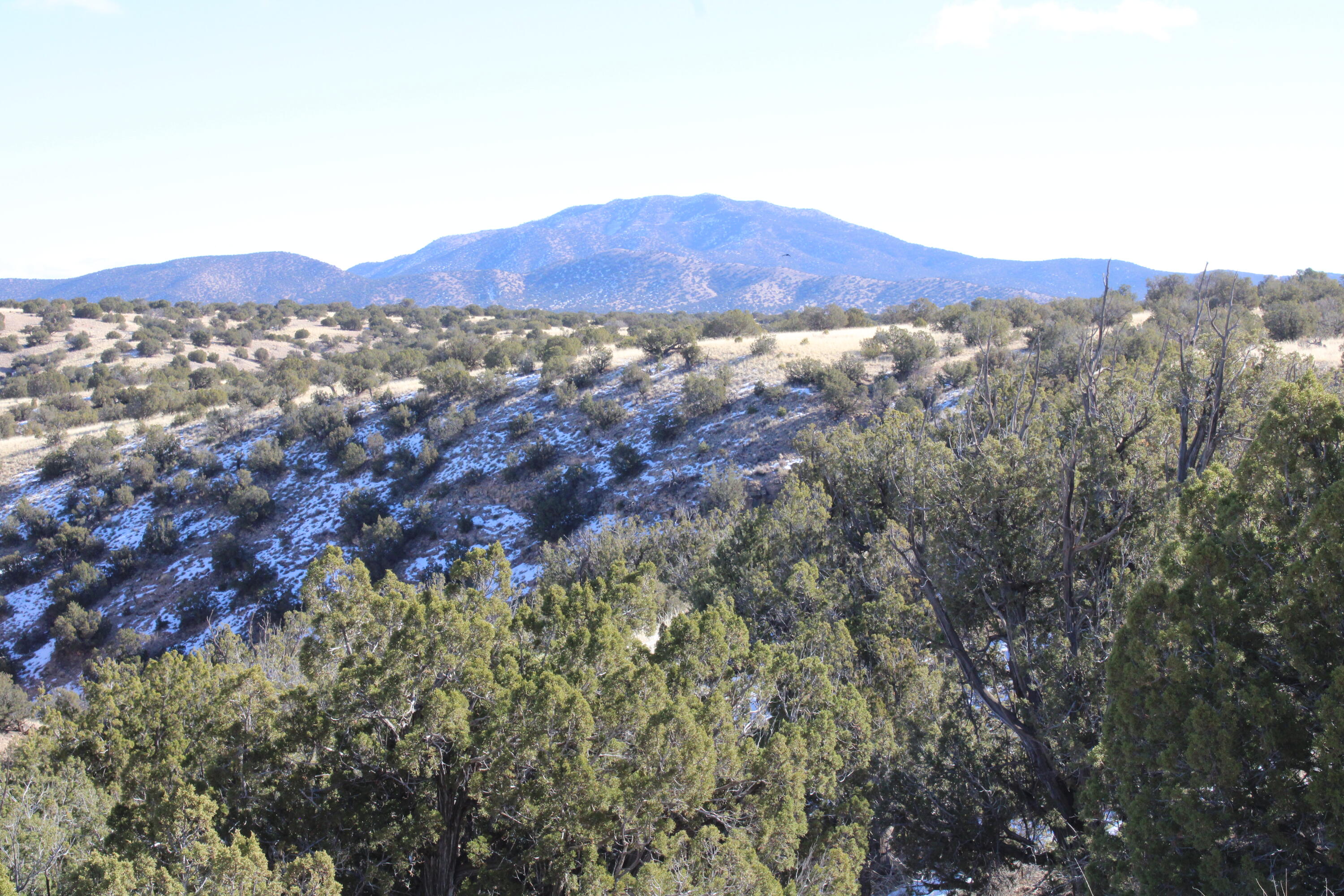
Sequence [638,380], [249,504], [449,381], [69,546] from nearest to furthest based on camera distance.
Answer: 1. [69,546]
2. [249,504]
3. [638,380]
4. [449,381]

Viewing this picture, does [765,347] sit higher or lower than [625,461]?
higher

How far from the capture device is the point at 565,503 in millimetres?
28938

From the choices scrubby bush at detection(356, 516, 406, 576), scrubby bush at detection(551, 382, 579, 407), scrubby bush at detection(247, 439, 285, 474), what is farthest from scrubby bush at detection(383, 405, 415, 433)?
scrubby bush at detection(356, 516, 406, 576)

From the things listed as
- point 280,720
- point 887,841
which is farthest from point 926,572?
point 280,720

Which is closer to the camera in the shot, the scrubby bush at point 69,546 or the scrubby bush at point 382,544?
the scrubby bush at point 382,544

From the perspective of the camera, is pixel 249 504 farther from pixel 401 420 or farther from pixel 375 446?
pixel 401 420

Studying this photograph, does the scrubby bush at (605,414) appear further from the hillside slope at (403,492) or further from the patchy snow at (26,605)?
the patchy snow at (26,605)

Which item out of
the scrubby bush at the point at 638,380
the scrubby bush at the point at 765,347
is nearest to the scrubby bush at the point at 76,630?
the scrubby bush at the point at 638,380

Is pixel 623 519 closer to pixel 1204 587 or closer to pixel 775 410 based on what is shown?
pixel 775 410

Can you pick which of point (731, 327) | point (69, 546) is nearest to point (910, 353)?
point (731, 327)

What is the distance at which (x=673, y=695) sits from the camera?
22.6 feet

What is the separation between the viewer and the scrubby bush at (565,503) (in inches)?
1106

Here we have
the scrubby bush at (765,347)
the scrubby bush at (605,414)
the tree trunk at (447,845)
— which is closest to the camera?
the tree trunk at (447,845)

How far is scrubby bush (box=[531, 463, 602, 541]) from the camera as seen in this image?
1106 inches
